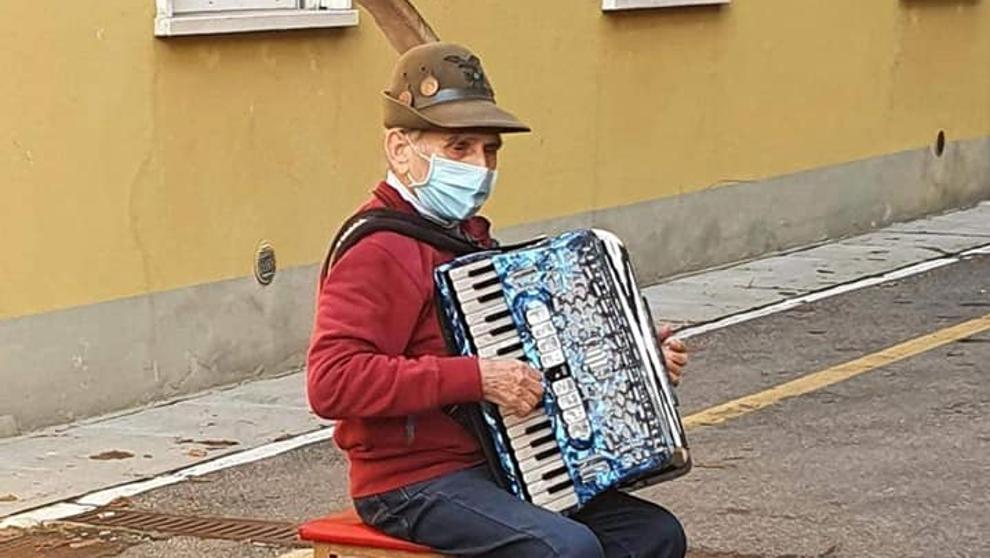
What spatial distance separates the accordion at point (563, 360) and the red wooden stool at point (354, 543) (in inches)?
10.6

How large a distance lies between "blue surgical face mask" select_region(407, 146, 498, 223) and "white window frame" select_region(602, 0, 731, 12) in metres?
7.31

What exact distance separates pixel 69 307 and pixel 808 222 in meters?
6.63

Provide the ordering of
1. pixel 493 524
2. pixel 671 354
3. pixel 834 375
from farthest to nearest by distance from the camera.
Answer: pixel 834 375, pixel 671 354, pixel 493 524

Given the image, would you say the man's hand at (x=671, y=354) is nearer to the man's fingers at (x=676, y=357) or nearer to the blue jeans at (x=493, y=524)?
the man's fingers at (x=676, y=357)

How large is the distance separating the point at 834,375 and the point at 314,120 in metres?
2.66

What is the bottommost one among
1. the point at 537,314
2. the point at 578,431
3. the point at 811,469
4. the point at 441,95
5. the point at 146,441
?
the point at 811,469

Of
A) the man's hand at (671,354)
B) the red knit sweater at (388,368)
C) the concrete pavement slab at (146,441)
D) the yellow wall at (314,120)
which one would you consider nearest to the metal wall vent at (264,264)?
the yellow wall at (314,120)

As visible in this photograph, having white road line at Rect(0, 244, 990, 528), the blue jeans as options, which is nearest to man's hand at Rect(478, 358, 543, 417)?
→ the blue jeans

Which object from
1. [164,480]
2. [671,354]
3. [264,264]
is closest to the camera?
[671,354]

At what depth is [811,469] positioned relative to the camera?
783 cm

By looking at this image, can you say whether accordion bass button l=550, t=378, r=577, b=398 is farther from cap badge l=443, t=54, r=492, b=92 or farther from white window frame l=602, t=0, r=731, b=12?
white window frame l=602, t=0, r=731, b=12

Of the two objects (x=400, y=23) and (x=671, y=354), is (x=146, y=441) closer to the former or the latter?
(x=400, y=23)

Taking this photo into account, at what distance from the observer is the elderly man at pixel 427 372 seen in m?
4.43

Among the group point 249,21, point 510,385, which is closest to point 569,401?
point 510,385
